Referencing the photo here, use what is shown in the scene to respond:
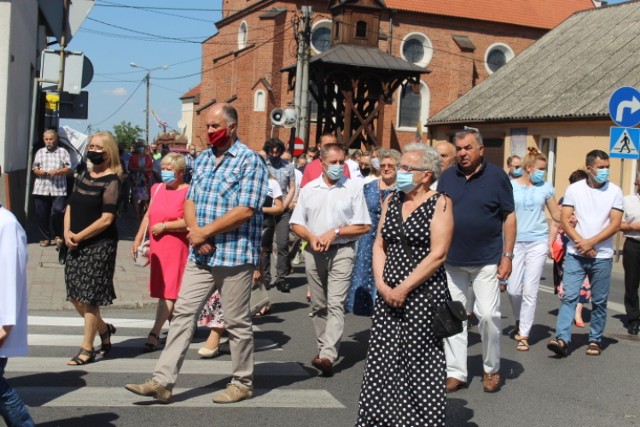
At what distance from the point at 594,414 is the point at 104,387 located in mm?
3691

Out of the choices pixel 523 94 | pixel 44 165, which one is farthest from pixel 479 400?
pixel 523 94

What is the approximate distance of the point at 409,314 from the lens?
5.55 metres

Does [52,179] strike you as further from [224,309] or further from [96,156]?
[224,309]

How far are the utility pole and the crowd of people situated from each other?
61.6 feet

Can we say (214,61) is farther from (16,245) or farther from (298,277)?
(16,245)

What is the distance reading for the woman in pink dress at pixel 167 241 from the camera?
322 inches

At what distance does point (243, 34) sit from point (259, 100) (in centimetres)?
753

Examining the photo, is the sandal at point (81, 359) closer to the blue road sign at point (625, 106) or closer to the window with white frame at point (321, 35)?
the blue road sign at point (625, 106)

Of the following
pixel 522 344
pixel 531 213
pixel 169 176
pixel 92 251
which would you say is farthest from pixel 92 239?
pixel 531 213

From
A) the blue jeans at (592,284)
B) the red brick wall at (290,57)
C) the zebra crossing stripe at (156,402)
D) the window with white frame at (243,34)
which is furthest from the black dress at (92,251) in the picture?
the window with white frame at (243,34)

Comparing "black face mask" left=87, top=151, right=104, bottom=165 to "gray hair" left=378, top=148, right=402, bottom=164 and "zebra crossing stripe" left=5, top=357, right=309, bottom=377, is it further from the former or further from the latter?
"gray hair" left=378, top=148, right=402, bottom=164

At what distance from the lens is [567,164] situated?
101 ft

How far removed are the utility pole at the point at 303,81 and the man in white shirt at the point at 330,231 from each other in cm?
2089

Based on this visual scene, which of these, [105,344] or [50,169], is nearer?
[105,344]
